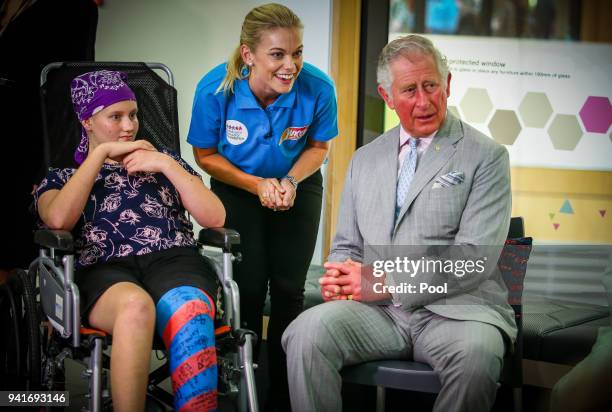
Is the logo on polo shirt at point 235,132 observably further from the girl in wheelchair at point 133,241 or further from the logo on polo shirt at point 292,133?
the girl in wheelchair at point 133,241

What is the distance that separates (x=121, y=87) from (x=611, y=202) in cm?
198

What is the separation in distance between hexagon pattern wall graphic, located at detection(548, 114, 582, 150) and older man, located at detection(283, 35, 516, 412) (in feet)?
3.50

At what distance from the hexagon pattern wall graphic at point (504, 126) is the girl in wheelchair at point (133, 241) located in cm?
136

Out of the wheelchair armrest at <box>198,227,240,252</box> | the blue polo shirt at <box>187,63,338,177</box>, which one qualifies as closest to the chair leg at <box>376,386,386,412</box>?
the wheelchair armrest at <box>198,227,240,252</box>

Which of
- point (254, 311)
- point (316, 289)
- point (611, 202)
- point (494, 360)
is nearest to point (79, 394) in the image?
point (254, 311)

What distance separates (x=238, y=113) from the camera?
8.02ft

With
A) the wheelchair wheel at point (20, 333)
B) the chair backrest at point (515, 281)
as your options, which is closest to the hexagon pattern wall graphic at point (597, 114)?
the chair backrest at point (515, 281)

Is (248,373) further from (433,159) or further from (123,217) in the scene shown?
(433,159)

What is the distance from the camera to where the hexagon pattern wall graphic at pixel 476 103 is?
117 inches

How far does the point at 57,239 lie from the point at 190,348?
0.45m

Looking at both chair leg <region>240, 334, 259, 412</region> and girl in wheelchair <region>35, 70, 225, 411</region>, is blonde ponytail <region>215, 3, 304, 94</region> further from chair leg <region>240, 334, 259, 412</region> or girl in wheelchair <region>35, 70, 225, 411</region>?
chair leg <region>240, 334, 259, 412</region>

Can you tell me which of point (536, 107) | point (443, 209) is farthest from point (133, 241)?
point (536, 107)

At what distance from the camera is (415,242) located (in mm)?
2047

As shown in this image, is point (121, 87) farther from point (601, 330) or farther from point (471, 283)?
point (601, 330)
